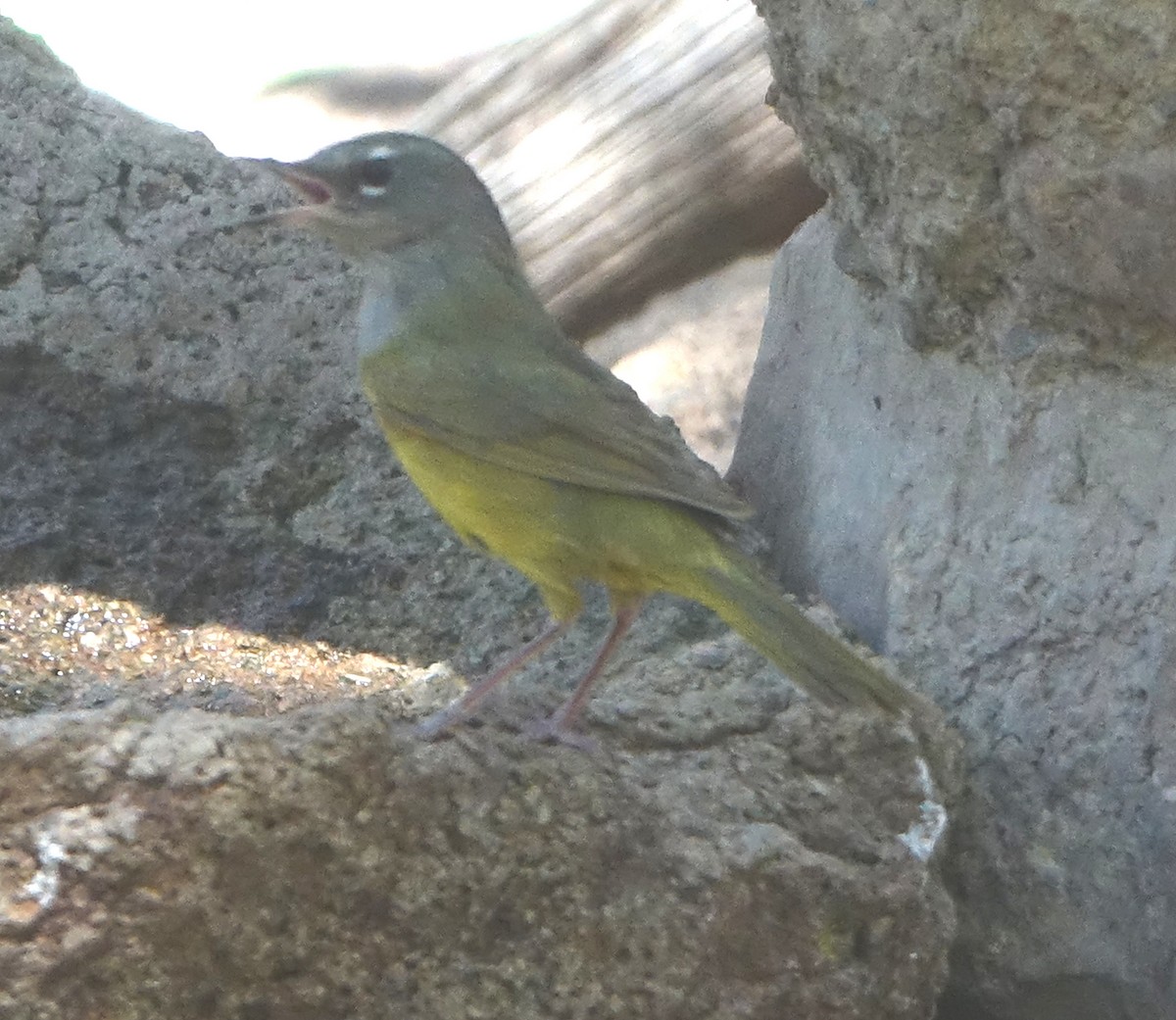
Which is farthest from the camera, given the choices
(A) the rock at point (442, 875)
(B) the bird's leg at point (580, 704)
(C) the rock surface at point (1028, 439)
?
(B) the bird's leg at point (580, 704)

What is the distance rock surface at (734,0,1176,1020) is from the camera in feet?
9.05

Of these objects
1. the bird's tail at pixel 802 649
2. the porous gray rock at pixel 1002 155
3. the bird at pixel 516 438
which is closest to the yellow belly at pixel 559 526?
the bird at pixel 516 438

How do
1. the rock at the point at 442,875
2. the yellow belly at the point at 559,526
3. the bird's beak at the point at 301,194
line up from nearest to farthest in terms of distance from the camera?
the rock at the point at 442,875, the yellow belly at the point at 559,526, the bird's beak at the point at 301,194

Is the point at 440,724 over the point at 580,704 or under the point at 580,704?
over

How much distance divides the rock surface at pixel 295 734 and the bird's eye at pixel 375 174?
22.6 inches

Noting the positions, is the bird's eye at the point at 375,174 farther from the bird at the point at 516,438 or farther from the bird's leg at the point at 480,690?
the bird's leg at the point at 480,690

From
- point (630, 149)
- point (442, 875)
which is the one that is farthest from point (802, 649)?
point (630, 149)

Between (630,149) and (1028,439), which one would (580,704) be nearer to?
(1028,439)

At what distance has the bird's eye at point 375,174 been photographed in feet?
11.9

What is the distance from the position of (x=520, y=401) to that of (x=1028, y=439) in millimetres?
931

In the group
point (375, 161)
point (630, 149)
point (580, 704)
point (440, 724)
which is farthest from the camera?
point (630, 149)

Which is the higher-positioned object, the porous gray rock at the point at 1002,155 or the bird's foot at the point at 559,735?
the porous gray rock at the point at 1002,155

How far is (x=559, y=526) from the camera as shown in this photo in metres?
3.21

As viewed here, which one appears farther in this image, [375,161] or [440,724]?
[375,161]
